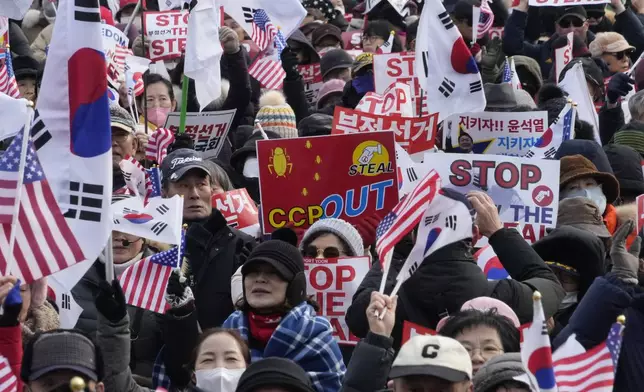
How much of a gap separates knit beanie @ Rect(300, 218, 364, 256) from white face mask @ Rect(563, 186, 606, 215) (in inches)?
77.8

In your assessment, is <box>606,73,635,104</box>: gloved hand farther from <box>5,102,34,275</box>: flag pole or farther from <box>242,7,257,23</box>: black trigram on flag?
<box>5,102,34,275</box>: flag pole

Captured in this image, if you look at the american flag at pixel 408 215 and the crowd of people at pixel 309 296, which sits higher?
the american flag at pixel 408 215

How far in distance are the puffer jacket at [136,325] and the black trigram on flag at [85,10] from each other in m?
1.51

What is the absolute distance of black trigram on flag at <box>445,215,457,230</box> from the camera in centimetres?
833

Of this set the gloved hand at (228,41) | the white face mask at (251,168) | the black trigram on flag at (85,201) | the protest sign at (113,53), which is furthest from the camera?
the protest sign at (113,53)

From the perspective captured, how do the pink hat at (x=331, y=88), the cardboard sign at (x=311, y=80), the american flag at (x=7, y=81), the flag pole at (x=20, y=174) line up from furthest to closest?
Answer: the cardboard sign at (x=311, y=80), the pink hat at (x=331, y=88), the american flag at (x=7, y=81), the flag pole at (x=20, y=174)

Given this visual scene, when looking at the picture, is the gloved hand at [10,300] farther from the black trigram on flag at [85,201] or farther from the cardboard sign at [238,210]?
the cardboard sign at [238,210]

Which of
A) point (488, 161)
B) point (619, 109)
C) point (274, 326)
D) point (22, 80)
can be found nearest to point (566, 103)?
point (619, 109)

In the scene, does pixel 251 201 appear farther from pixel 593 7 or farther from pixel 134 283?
pixel 593 7

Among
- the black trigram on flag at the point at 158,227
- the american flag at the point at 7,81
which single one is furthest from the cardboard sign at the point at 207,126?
the black trigram on flag at the point at 158,227

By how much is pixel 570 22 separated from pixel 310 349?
29.4 feet

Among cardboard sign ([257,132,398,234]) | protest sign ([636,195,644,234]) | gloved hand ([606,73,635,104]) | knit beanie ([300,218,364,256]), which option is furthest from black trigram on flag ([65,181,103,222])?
gloved hand ([606,73,635,104])

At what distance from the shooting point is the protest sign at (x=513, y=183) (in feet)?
33.6

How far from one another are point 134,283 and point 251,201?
6.68 feet
